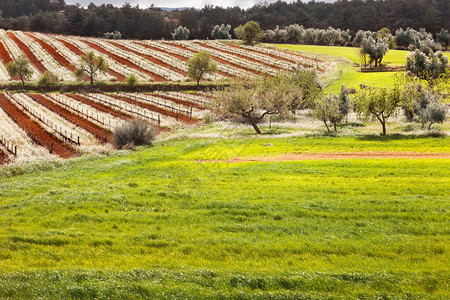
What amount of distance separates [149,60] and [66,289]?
375ft

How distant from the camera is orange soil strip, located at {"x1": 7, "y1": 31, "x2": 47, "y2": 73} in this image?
338 ft

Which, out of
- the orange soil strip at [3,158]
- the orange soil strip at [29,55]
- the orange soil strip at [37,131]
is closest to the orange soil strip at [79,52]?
the orange soil strip at [29,55]

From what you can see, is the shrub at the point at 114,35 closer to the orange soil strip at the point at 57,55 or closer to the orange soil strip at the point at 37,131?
the orange soil strip at the point at 57,55

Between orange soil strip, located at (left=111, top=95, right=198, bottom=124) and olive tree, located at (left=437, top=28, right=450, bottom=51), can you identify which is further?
olive tree, located at (left=437, top=28, right=450, bottom=51)

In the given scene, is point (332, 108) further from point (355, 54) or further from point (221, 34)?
point (221, 34)

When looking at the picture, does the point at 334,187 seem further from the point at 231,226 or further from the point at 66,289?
the point at 66,289

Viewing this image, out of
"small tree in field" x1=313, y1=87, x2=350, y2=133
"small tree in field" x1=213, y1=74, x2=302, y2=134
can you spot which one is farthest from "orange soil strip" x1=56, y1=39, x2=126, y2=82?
"small tree in field" x1=313, y1=87, x2=350, y2=133

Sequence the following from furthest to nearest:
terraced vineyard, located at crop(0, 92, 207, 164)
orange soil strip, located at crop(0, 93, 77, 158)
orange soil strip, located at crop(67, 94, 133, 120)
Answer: orange soil strip, located at crop(67, 94, 133, 120) → terraced vineyard, located at crop(0, 92, 207, 164) → orange soil strip, located at crop(0, 93, 77, 158)

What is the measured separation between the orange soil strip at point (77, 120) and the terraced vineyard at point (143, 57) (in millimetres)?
25720

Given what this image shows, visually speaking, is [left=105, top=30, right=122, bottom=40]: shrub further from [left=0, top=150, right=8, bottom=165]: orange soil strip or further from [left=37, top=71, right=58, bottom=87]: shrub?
[left=0, top=150, right=8, bottom=165]: orange soil strip

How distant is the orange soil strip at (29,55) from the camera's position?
103125 mm

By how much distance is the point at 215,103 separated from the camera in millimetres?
52688

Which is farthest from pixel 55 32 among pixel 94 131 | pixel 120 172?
pixel 120 172

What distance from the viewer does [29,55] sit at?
114312 millimetres
